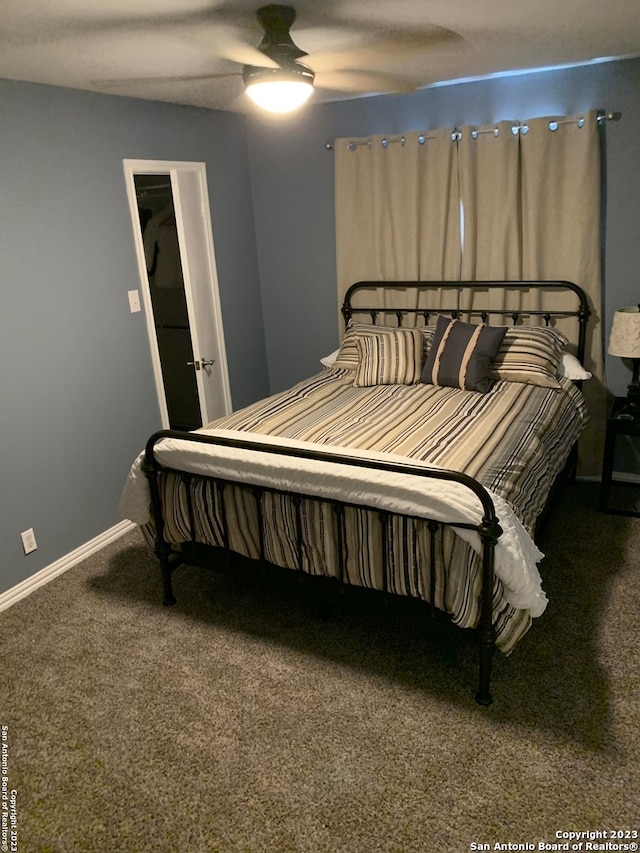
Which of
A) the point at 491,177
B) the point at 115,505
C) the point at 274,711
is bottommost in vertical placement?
the point at 274,711

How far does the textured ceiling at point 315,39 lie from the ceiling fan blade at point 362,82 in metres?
0.01

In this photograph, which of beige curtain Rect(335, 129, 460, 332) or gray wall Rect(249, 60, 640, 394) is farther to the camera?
beige curtain Rect(335, 129, 460, 332)

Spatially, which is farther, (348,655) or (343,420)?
(343,420)

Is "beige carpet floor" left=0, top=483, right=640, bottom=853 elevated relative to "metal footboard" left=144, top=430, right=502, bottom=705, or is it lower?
lower

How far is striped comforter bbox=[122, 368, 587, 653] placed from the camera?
2.15 metres

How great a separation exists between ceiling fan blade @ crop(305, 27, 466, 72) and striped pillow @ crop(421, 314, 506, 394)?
1.34m

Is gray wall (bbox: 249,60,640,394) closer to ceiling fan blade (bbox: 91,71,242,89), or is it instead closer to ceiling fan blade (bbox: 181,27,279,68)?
ceiling fan blade (bbox: 91,71,242,89)

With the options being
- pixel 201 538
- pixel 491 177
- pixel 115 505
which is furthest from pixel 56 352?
pixel 491 177

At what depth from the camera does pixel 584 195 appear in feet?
11.0

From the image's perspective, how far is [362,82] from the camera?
3316mm

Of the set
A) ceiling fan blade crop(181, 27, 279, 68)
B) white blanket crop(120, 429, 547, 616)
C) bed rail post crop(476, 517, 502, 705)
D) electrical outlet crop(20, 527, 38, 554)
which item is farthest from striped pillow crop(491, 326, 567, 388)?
electrical outlet crop(20, 527, 38, 554)

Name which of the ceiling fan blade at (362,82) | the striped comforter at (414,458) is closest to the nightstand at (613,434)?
the striped comforter at (414,458)

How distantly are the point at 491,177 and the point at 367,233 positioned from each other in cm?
83

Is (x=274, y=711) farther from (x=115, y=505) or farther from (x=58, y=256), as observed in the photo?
(x=58, y=256)
